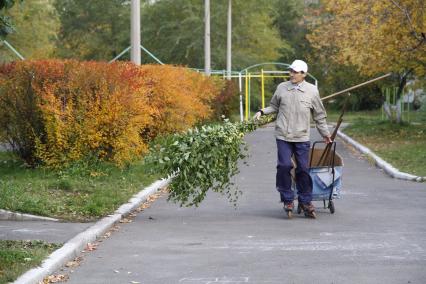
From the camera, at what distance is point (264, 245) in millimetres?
10086

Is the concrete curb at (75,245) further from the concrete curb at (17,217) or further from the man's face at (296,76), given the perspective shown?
the man's face at (296,76)

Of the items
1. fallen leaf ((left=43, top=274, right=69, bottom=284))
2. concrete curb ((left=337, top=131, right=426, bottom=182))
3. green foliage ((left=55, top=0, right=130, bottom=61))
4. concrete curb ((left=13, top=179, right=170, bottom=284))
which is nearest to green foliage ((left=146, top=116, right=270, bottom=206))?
concrete curb ((left=13, top=179, right=170, bottom=284))

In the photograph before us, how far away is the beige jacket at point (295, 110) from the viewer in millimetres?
12062

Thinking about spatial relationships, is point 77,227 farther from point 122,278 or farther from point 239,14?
point 239,14

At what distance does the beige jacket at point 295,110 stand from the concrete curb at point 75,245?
2.28 m

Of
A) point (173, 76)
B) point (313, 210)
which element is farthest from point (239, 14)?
point (313, 210)

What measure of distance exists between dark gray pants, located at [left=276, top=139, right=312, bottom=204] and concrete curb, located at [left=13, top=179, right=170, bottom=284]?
2059 mm

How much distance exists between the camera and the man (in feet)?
39.6

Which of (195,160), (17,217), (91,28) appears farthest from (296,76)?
(91,28)

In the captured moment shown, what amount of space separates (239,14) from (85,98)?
4272cm

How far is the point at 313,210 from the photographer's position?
40.0ft

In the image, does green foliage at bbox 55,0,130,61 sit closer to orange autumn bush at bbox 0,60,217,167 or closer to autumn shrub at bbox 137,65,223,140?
autumn shrub at bbox 137,65,223,140

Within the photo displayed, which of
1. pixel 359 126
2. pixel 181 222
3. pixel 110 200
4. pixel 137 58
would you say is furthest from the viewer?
pixel 359 126

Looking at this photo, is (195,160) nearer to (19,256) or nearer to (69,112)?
(19,256)
